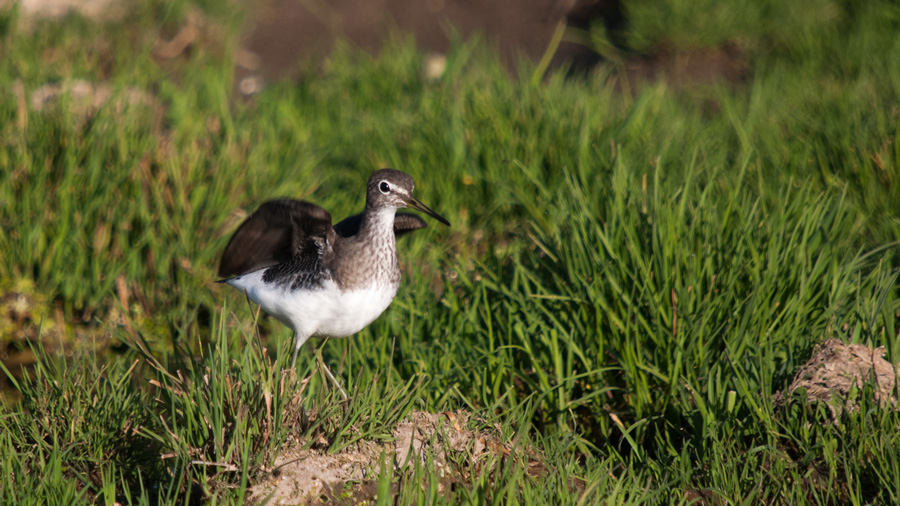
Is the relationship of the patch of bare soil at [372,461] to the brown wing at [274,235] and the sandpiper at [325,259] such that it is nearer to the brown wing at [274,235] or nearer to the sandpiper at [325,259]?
the sandpiper at [325,259]

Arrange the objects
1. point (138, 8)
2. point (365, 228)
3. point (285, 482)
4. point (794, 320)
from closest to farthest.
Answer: point (285, 482) < point (365, 228) < point (794, 320) < point (138, 8)

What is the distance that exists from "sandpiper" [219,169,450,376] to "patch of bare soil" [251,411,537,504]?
392 millimetres

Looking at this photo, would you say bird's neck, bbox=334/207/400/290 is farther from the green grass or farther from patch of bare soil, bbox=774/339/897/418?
patch of bare soil, bbox=774/339/897/418

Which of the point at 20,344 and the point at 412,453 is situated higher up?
the point at 412,453

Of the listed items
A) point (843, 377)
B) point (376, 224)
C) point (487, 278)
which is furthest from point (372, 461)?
point (843, 377)

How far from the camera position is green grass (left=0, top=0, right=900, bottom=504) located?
2.78 meters

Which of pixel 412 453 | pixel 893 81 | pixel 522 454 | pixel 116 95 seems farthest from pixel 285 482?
pixel 893 81

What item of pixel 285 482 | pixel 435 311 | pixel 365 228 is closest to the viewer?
pixel 285 482

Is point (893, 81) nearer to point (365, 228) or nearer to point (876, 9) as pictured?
point (876, 9)

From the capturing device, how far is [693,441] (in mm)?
3084

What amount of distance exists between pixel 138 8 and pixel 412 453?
6.27m

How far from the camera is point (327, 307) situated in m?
2.96

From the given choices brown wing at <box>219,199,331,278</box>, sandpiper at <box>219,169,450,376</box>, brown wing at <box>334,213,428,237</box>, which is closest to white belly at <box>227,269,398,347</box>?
sandpiper at <box>219,169,450,376</box>

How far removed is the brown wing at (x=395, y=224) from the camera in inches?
130
